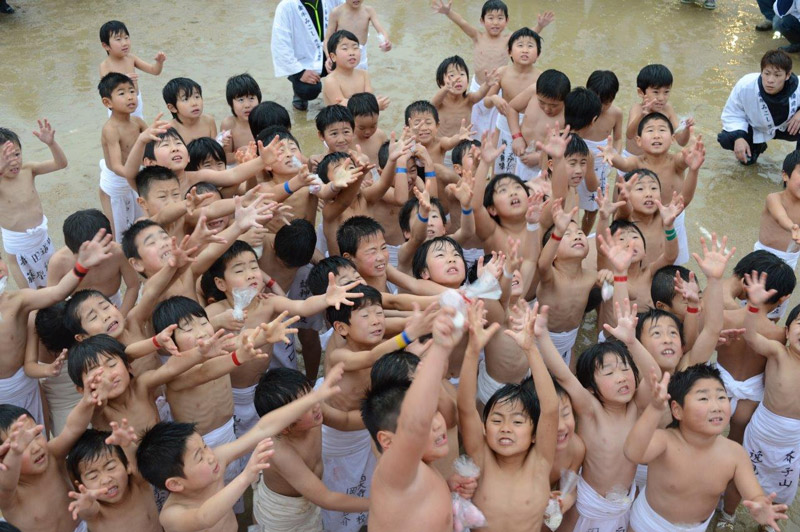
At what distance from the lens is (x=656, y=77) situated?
5.48 metres

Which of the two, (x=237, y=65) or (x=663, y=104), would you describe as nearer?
(x=663, y=104)

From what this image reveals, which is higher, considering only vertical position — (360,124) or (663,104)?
(663,104)

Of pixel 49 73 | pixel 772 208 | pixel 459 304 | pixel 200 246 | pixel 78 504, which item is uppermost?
pixel 459 304

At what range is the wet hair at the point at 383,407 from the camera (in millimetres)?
2783

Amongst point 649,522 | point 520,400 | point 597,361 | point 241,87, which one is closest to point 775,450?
point 649,522

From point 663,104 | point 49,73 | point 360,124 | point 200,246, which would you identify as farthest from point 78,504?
point 49,73

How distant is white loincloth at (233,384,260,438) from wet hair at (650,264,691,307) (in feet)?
7.17

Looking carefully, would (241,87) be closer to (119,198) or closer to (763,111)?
(119,198)

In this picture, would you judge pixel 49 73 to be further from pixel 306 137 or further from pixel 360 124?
pixel 360 124

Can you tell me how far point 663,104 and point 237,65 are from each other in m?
4.82

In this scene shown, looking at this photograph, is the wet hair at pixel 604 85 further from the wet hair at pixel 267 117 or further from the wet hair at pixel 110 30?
the wet hair at pixel 110 30

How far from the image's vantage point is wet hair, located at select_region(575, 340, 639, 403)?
10.5 ft

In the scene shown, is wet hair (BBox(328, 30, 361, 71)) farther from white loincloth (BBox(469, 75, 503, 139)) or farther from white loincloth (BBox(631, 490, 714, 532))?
white loincloth (BBox(631, 490, 714, 532))

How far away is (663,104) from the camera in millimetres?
5559
